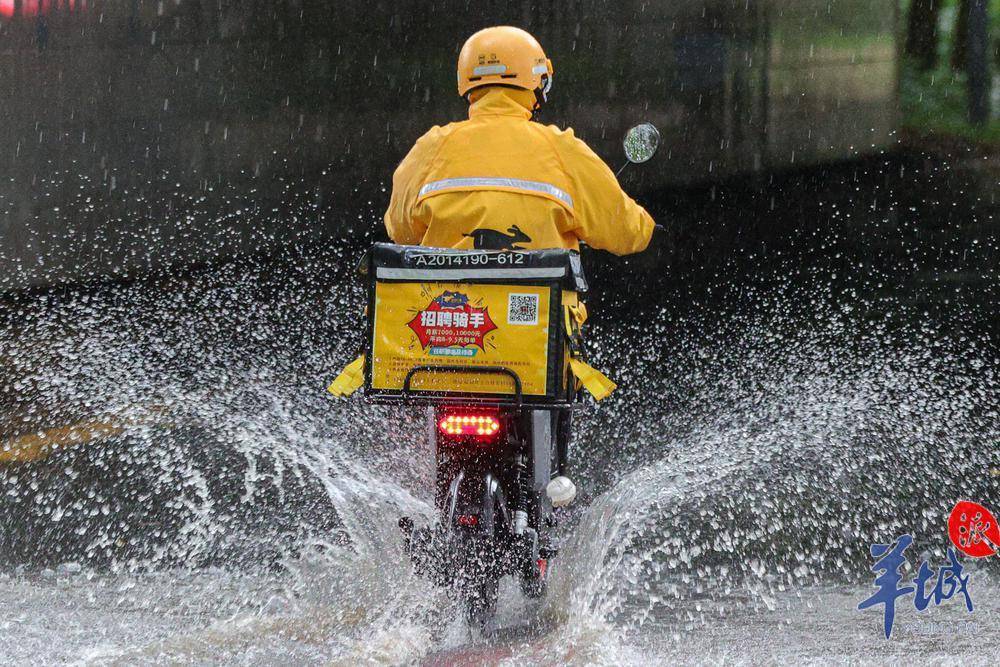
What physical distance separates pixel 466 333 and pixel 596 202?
2.56ft

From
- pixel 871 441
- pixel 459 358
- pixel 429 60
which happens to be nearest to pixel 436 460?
pixel 459 358

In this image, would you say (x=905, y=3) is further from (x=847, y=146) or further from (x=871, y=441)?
(x=871, y=441)

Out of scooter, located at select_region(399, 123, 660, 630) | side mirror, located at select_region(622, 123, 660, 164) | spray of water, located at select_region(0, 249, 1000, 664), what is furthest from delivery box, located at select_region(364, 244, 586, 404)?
spray of water, located at select_region(0, 249, 1000, 664)

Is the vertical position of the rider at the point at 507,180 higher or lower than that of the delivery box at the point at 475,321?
higher

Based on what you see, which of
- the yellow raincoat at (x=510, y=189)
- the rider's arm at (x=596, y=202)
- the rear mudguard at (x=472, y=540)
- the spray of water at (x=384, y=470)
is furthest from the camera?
the spray of water at (x=384, y=470)

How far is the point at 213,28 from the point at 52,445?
3890 mm

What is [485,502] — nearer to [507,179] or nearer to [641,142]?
[507,179]

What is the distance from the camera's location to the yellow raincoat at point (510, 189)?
3.93m

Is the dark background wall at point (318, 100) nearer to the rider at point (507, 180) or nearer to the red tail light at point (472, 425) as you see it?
the rider at point (507, 180)

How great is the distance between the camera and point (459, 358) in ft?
11.8

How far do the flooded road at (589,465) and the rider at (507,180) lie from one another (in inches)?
37.2

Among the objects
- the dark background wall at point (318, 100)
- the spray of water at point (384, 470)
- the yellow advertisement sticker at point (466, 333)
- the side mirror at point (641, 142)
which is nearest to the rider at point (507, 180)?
the side mirror at point (641, 142)

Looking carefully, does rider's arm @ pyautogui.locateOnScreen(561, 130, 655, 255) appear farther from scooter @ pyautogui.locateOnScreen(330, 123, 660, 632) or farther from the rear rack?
the rear rack

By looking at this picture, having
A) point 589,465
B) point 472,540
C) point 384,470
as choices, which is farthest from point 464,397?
point 589,465
